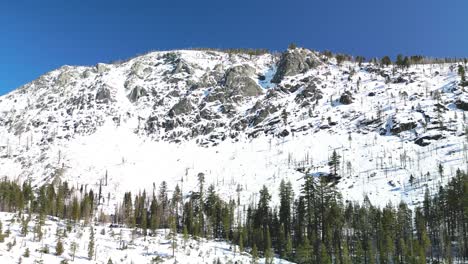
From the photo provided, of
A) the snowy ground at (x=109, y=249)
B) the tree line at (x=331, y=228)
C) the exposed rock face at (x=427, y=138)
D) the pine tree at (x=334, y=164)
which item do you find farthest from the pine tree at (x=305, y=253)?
the exposed rock face at (x=427, y=138)

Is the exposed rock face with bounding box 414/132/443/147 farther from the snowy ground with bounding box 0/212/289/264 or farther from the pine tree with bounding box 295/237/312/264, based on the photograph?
the snowy ground with bounding box 0/212/289/264

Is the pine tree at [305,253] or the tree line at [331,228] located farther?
the tree line at [331,228]

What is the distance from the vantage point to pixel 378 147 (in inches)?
7564

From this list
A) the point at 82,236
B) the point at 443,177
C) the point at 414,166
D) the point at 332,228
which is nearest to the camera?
the point at 82,236

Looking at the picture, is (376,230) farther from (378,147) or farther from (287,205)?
(378,147)

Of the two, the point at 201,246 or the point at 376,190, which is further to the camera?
the point at 376,190

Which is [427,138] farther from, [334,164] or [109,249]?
[109,249]

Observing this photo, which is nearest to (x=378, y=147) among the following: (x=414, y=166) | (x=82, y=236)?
(x=414, y=166)

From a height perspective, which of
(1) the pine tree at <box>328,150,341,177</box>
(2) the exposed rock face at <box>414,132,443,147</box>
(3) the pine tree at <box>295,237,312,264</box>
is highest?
(2) the exposed rock face at <box>414,132,443,147</box>

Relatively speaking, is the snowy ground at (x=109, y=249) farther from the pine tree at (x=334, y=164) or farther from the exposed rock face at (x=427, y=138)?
the exposed rock face at (x=427, y=138)

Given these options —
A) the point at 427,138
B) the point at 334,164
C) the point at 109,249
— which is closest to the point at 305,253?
the point at 109,249

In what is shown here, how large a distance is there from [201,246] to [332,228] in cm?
3201

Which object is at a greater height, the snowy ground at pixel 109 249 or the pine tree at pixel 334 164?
the pine tree at pixel 334 164

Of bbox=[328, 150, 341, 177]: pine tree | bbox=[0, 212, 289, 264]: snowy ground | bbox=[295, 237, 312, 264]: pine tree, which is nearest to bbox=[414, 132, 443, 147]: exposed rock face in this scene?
bbox=[328, 150, 341, 177]: pine tree
